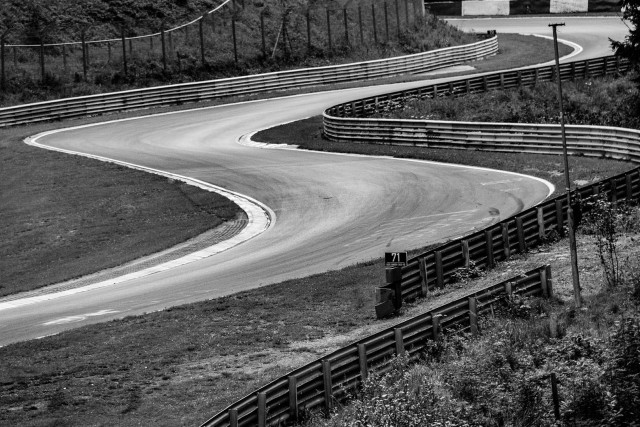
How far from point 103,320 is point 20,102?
120 feet

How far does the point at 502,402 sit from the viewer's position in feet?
67.6

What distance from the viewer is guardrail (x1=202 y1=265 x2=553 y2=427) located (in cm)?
1910

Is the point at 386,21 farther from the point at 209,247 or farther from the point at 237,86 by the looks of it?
the point at 209,247

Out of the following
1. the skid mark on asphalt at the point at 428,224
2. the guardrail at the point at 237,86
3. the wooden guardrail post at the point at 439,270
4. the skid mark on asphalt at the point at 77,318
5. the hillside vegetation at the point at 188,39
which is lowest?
the skid mark on asphalt at the point at 77,318

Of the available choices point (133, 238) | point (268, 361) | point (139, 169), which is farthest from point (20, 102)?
point (268, 361)

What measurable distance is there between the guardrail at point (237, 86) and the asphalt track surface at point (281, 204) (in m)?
3.69

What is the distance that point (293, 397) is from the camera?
1984 cm

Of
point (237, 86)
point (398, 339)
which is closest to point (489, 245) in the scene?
point (398, 339)

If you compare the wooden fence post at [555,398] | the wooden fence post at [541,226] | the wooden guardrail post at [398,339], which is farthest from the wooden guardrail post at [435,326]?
the wooden fence post at [541,226]

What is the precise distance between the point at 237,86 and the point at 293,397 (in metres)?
46.0

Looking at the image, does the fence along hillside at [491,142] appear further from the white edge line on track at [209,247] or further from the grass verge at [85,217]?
the grass verge at [85,217]

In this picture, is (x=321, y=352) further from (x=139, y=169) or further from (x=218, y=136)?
(x=218, y=136)

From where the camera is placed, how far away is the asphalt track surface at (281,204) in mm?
28734

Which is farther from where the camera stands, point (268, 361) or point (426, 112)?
point (426, 112)
